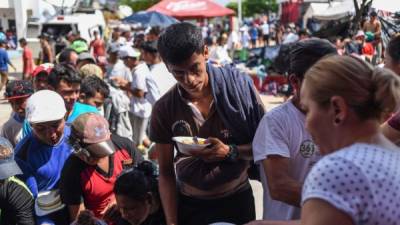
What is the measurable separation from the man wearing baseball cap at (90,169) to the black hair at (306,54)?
1231 mm

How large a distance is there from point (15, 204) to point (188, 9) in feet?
50.9

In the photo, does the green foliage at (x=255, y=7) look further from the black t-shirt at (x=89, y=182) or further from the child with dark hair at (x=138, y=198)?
the child with dark hair at (x=138, y=198)

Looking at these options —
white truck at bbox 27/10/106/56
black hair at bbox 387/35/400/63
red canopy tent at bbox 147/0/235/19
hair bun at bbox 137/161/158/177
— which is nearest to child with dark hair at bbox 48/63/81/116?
hair bun at bbox 137/161/158/177

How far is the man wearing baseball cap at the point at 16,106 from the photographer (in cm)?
418

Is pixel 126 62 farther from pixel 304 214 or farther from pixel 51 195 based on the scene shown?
pixel 304 214

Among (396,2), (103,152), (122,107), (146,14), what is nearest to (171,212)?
(103,152)

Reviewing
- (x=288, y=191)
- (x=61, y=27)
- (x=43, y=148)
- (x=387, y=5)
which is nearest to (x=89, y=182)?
(x=43, y=148)

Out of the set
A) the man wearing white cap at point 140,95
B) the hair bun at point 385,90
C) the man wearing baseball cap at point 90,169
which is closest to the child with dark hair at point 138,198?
the man wearing baseball cap at point 90,169

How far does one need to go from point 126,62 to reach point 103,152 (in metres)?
5.14

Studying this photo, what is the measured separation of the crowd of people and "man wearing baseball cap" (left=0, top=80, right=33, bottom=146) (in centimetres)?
11

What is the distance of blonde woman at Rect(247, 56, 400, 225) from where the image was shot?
4.37 feet

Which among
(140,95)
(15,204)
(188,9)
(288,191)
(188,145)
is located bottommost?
(140,95)

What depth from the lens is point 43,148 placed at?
3230 millimetres

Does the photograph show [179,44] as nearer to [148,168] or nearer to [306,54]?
[306,54]
